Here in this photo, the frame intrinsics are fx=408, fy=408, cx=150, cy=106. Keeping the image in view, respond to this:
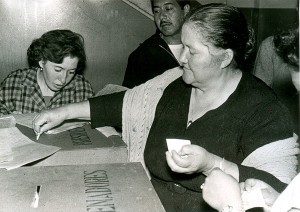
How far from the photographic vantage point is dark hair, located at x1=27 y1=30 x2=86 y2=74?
2021mm

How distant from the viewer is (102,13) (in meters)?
2.60

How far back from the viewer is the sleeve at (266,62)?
240 cm

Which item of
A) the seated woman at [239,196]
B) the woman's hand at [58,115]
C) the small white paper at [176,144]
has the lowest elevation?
the woman's hand at [58,115]

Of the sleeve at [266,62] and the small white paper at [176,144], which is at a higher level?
the small white paper at [176,144]

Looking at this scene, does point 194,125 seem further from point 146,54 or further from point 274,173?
point 146,54

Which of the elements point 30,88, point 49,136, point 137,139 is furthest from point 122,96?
point 30,88

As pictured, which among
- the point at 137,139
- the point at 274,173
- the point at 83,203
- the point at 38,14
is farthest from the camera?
the point at 38,14

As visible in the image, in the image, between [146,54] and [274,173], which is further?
[146,54]

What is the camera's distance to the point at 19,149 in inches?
46.5

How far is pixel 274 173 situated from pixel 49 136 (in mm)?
713

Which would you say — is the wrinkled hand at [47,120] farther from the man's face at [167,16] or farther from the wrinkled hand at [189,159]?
the man's face at [167,16]

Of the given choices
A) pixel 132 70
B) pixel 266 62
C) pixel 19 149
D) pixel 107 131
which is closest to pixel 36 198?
pixel 19 149

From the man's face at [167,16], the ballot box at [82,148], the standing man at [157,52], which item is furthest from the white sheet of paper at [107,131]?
the man's face at [167,16]

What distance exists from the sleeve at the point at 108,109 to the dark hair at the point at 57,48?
546 mm
